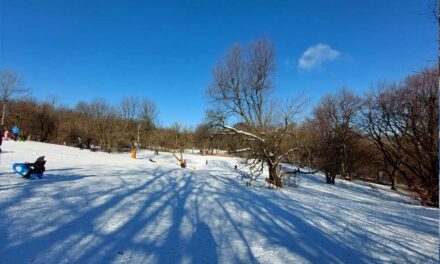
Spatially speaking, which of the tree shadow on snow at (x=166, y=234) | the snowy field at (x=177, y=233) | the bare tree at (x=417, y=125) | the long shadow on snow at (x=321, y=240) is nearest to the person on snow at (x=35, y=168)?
the snowy field at (x=177, y=233)

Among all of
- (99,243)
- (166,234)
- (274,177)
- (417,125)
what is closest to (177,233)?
(166,234)

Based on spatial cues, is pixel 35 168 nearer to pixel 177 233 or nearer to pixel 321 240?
pixel 177 233

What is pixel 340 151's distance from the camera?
78.7 feet

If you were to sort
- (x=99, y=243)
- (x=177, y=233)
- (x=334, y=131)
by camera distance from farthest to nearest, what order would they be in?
(x=334, y=131) → (x=177, y=233) → (x=99, y=243)

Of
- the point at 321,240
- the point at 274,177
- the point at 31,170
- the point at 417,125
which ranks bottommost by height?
the point at 321,240

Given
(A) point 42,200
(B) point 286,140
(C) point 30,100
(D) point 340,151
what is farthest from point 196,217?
(C) point 30,100

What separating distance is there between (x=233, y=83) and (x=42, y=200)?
48.2 ft

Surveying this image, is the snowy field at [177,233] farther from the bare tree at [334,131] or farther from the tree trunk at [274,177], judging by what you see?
the bare tree at [334,131]

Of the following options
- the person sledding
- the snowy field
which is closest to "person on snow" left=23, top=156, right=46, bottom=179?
the person sledding

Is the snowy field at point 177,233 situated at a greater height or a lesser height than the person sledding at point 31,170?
lesser

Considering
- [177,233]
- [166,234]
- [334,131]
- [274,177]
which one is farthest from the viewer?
[334,131]

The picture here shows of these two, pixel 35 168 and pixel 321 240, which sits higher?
pixel 35 168

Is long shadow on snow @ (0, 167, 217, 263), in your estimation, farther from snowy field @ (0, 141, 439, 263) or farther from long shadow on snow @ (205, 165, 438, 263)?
long shadow on snow @ (205, 165, 438, 263)

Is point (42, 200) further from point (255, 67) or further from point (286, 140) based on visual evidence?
point (255, 67)
